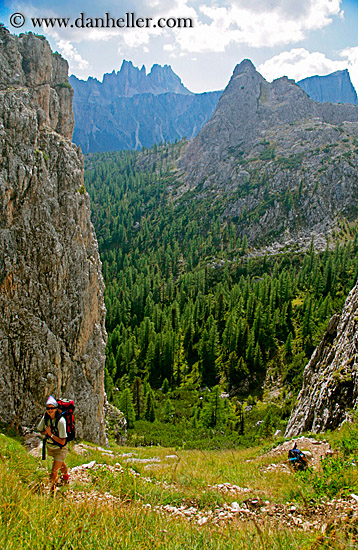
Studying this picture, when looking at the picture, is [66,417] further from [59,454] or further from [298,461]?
[298,461]

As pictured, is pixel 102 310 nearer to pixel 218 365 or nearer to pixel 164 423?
pixel 164 423

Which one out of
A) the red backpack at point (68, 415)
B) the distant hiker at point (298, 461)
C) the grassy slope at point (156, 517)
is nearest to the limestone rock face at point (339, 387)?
the distant hiker at point (298, 461)

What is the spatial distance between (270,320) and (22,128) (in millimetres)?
72738

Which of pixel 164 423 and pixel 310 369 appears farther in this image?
pixel 164 423

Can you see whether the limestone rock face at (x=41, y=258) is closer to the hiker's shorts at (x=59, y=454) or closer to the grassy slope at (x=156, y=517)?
the grassy slope at (x=156, y=517)

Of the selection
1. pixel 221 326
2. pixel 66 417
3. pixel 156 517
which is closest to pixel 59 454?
pixel 66 417

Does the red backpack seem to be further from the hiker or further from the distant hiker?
the distant hiker

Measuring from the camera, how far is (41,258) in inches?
1037

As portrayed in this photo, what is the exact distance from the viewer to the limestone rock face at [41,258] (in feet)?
79.5

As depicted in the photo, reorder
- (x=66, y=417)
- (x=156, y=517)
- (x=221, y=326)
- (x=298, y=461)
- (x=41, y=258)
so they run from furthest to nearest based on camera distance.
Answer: (x=221, y=326)
(x=41, y=258)
(x=298, y=461)
(x=66, y=417)
(x=156, y=517)

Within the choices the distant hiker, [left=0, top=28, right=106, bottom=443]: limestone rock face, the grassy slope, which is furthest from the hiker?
[left=0, top=28, right=106, bottom=443]: limestone rock face

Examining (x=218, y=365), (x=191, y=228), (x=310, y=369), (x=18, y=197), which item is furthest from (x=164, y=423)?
(x=191, y=228)

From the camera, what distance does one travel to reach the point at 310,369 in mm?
30281

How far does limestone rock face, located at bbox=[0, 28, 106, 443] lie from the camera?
24219 mm
